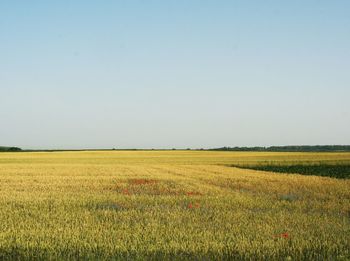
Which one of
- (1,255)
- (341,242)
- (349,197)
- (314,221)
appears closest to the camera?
(1,255)

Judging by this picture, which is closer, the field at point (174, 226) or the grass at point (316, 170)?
the field at point (174, 226)

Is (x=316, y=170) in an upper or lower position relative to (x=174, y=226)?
upper

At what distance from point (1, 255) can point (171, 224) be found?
174 inches

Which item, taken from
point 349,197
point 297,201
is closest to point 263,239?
point 297,201

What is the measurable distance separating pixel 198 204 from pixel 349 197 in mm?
7078

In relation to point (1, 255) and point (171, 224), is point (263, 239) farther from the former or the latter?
point (1, 255)

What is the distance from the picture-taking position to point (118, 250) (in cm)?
921

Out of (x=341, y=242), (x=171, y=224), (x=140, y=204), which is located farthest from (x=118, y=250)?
(x=140, y=204)

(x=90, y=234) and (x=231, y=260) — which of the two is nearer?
(x=231, y=260)

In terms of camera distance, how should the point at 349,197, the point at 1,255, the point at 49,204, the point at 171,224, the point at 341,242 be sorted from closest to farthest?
the point at 1,255 < the point at 341,242 < the point at 171,224 < the point at 49,204 < the point at 349,197

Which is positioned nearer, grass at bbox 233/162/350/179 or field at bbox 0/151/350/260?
field at bbox 0/151/350/260

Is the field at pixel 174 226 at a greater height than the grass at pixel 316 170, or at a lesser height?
lesser

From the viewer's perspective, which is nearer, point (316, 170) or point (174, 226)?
point (174, 226)

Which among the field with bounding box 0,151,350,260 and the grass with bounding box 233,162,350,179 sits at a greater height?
the grass with bounding box 233,162,350,179
